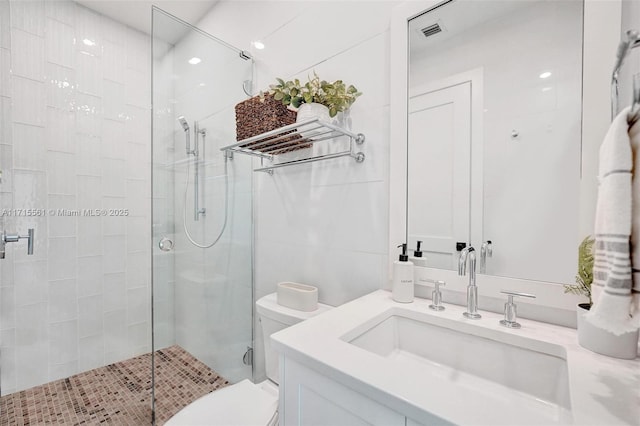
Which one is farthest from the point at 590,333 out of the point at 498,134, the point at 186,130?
the point at 186,130

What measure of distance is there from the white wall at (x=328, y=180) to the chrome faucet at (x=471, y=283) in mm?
306

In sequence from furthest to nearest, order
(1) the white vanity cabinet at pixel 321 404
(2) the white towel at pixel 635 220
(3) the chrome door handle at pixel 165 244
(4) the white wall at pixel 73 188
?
(4) the white wall at pixel 73 188 < (3) the chrome door handle at pixel 165 244 < (1) the white vanity cabinet at pixel 321 404 < (2) the white towel at pixel 635 220

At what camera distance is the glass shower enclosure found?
4.84 ft

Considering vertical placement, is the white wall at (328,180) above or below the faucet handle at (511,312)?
above

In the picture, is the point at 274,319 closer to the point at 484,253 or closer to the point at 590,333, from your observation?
the point at 484,253

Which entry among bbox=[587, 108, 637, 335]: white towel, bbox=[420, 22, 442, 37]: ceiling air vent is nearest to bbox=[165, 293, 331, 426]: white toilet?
bbox=[587, 108, 637, 335]: white towel

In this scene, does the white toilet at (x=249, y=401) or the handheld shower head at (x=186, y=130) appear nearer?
the white toilet at (x=249, y=401)

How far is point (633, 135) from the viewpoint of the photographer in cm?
47

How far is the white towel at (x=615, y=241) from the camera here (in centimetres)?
44

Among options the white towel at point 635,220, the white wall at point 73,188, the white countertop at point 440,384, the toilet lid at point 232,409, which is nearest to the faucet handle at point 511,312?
the white countertop at point 440,384

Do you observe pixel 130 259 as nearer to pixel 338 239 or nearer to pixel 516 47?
pixel 338 239

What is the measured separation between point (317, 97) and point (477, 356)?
108 cm

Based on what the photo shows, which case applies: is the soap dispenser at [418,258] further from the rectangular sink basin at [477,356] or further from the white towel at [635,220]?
the white towel at [635,220]

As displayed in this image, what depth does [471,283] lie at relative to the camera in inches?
35.8
